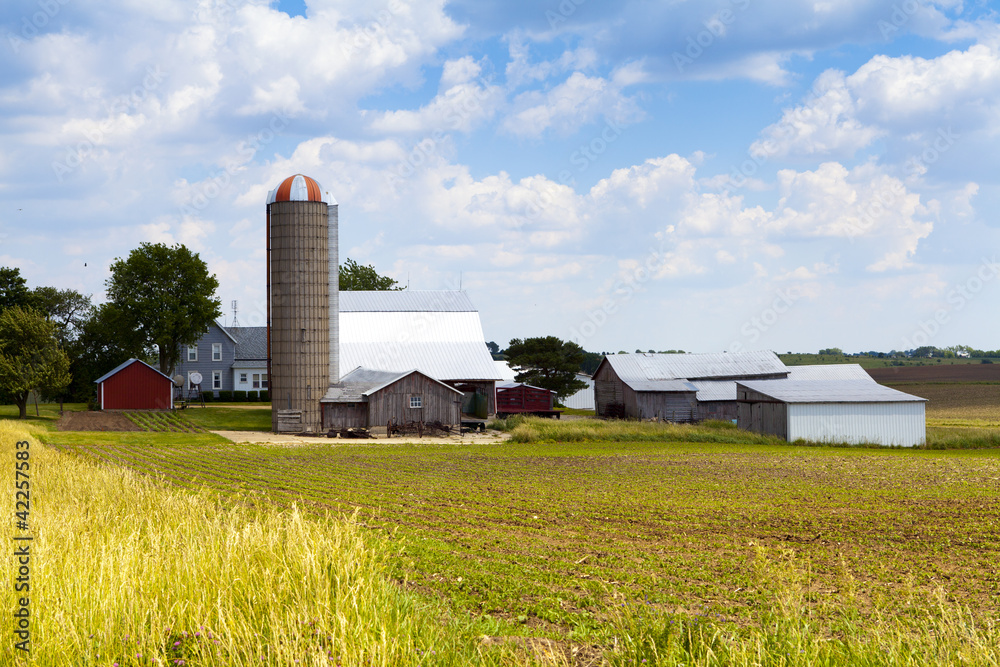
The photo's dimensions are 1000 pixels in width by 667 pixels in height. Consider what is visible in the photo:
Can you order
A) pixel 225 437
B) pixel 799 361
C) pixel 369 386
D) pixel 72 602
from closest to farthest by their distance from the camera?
pixel 72 602, pixel 225 437, pixel 369 386, pixel 799 361

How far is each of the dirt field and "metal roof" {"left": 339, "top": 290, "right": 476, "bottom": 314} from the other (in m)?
57.9

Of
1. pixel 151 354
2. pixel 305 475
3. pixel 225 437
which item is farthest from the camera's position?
pixel 151 354

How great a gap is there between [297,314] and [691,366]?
31882 millimetres

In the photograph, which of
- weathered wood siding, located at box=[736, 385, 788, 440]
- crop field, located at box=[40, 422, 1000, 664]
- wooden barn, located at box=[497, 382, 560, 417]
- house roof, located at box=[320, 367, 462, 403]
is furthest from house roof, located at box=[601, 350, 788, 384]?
crop field, located at box=[40, 422, 1000, 664]

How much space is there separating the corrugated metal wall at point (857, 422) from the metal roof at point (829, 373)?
72.5 ft

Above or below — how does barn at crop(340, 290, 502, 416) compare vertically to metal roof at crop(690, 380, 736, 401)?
above

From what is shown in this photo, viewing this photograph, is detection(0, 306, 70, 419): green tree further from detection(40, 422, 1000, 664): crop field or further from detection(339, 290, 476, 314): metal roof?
detection(40, 422, 1000, 664): crop field

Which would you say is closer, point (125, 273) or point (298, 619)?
point (298, 619)

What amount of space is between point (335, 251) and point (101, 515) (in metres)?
39.1

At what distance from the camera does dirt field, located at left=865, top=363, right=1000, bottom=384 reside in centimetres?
10262

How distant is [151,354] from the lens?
6944cm

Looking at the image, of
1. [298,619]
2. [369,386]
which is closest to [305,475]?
[298,619]

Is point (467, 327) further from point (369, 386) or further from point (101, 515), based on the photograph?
point (101, 515)

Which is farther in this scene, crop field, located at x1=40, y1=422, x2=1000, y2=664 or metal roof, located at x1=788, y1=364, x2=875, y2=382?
metal roof, located at x1=788, y1=364, x2=875, y2=382
